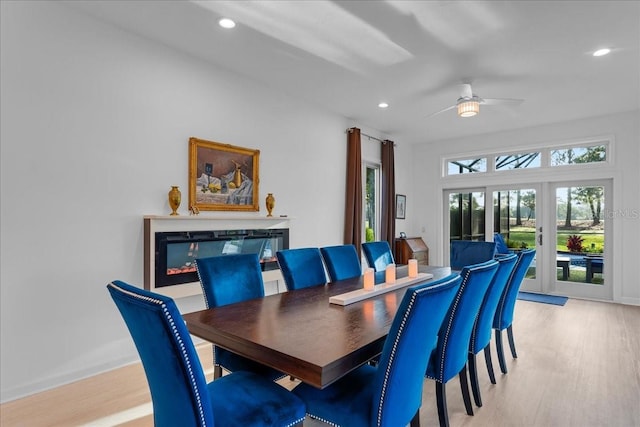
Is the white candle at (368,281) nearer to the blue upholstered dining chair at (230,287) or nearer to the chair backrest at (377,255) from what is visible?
the blue upholstered dining chair at (230,287)

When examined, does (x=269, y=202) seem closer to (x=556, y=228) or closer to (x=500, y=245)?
(x=500, y=245)

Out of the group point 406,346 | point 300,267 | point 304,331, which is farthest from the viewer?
point 300,267

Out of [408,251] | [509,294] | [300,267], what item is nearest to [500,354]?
[509,294]

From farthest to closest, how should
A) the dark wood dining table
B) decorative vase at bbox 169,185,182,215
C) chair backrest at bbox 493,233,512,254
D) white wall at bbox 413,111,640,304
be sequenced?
chair backrest at bbox 493,233,512,254
white wall at bbox 413,111,640,304
decorative vase at bbox 169,185,182,215
the dark wood dining table

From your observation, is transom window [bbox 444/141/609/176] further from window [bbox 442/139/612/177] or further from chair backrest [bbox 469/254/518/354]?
chair backrest [bbox 469/254/518/354]

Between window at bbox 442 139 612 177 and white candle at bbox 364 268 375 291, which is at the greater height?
window at bbox 442 139 612 177

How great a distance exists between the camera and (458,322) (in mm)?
1912

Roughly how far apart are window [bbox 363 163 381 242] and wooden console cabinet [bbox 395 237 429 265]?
630mm

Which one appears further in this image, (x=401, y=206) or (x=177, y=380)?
(x=401, y=206)

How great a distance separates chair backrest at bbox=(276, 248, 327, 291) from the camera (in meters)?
2.65

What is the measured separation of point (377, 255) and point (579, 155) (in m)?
4.33

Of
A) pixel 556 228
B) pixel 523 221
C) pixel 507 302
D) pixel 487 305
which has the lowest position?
pixel 507 302

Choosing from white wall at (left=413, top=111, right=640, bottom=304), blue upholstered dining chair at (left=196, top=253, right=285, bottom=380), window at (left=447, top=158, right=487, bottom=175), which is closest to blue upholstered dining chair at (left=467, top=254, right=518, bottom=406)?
blue upholstered dining chair at (left=196, top=253, right=285, bottom=380)

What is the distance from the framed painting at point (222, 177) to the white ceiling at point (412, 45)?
0.90 m
